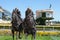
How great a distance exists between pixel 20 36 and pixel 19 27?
1.26 meters

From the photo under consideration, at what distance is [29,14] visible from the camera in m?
17.4

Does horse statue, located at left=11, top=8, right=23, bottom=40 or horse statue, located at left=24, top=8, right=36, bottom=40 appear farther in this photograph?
horse statue, located at left=11, top=8, right=23, bottom=40

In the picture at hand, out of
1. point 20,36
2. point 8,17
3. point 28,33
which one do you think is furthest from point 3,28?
point 8,17

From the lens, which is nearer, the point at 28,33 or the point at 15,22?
the point at 28,33

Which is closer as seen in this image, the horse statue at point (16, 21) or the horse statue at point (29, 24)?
the horse statue at point (29, 24)

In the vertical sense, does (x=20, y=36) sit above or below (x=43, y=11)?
below

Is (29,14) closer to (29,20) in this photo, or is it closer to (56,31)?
(29,20)

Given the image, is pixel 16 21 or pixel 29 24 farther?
pixel 16 21

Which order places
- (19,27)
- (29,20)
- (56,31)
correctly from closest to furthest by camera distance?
1. (29,20)
2. (19,27)
3. (56,31)

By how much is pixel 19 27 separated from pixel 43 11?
133ft

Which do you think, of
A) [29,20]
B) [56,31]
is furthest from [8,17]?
[29,20]

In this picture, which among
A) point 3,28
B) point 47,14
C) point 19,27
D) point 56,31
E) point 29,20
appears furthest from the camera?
point 47,14

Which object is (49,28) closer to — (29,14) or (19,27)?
(19,27)

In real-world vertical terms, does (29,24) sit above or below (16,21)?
below
